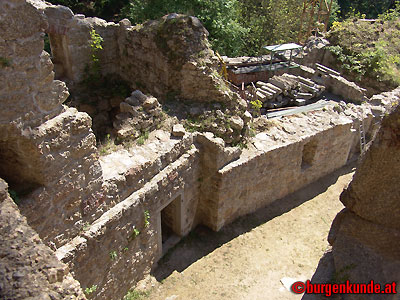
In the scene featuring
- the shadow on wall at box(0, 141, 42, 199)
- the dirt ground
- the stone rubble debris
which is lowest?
the dirt ground

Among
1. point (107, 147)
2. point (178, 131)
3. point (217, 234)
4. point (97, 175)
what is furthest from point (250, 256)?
point (97, 175)

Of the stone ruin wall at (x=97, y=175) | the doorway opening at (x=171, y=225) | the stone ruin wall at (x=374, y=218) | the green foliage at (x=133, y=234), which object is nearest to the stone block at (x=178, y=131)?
the stone ruin wall at (x=97, y=175)

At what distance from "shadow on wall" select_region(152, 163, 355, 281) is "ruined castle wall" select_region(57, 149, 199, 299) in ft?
1.30

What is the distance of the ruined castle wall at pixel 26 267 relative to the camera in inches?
116

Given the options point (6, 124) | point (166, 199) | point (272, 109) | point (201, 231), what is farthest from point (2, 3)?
point (272, 109)

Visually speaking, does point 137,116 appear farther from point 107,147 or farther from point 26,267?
point 26,267

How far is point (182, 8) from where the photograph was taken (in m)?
14.4

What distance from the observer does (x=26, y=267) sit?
3131 millimetres

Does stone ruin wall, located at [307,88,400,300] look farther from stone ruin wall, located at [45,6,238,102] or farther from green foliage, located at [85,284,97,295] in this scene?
stone ruin wall, located at [45,6,238,102]

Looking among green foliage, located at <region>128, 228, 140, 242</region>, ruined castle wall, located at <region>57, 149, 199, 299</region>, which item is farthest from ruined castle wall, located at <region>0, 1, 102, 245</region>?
green foliage, located at <region>128, 228, 140, 242</region>

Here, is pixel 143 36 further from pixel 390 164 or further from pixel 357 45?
pixel 357 45

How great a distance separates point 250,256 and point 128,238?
324cm

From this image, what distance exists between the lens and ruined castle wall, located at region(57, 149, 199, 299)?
582 centimetres

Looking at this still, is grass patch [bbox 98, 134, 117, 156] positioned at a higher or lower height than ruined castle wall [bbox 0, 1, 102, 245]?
lower
